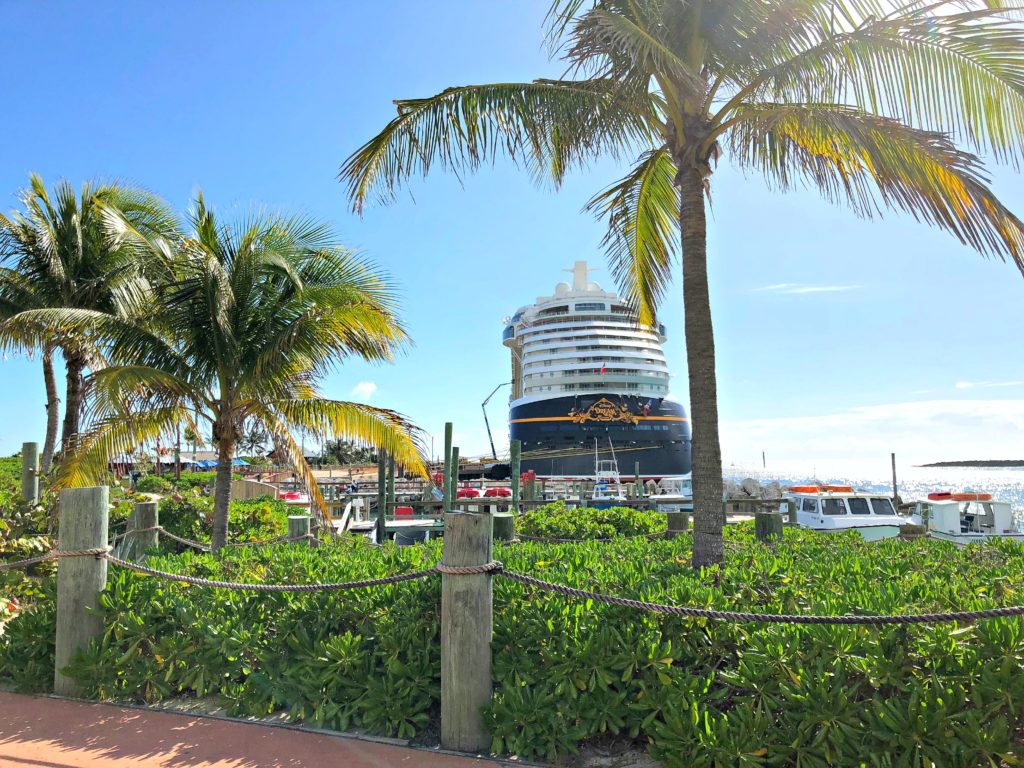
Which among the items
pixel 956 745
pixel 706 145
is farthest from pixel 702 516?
pixel 706 145

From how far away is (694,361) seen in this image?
16.4ft

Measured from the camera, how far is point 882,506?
55.7 ft

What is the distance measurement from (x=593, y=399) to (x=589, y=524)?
25858mm

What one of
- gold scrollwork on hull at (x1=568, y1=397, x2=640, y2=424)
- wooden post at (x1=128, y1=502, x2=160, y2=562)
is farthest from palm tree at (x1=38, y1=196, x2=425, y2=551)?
gold scrollwork on hull at (x1=568, y1=397, x2=640, y2=424)

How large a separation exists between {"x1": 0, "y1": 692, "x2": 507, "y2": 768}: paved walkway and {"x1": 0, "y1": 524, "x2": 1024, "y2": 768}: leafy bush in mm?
160

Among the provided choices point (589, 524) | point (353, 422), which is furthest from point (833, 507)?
point (353, 422)

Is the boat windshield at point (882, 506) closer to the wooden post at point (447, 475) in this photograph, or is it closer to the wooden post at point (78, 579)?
the wooden post at point (447, 475)

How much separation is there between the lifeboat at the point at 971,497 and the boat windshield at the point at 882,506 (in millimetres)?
2174

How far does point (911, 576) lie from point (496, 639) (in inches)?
105

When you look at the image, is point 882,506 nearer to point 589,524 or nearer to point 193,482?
point 589,524

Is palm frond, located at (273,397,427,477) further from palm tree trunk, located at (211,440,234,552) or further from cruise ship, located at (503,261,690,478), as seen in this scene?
cruise ship, located at (503,261,690,478)

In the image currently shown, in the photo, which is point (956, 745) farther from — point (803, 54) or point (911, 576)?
point (803, 54)

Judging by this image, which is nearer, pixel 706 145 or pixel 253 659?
pixel 253 659

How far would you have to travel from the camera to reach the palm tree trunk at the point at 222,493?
24.4ft
